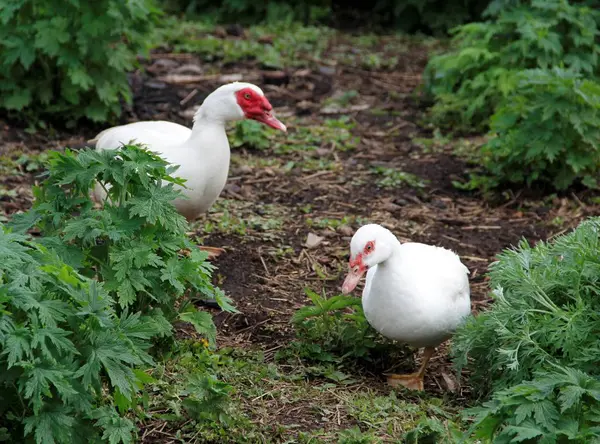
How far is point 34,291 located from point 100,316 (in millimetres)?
245

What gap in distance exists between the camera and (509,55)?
A: 7621 millimetres

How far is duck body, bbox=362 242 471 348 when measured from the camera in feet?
14.5

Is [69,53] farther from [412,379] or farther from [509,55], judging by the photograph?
[412,379]

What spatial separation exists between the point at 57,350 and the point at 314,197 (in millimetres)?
3685

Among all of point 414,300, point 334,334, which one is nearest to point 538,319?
point 414,300

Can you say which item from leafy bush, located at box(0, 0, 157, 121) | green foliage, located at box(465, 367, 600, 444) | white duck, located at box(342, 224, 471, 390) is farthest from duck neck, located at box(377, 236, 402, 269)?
leafy bush, located at box(0, 0, 157, 121)

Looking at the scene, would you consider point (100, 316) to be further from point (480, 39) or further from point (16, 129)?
point (480, 39)

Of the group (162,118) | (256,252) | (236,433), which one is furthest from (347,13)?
(236,433)

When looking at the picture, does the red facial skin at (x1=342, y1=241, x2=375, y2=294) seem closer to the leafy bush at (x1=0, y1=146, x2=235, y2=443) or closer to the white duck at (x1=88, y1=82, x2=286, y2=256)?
the leafy bush at (x1=0, y1=146, x2=235, y2=443)

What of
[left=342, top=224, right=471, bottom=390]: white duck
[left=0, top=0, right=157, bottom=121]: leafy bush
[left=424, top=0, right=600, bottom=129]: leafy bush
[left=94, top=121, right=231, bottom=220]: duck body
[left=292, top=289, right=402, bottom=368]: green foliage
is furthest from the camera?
[left=424, top=0, right=600, bottom=129]: leafy bush

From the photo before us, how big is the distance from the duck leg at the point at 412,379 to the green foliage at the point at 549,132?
7.96ft

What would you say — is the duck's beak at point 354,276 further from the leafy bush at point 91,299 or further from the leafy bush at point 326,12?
the leafy bush at point 326,12

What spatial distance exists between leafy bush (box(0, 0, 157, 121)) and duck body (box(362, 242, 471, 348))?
342 centimetres

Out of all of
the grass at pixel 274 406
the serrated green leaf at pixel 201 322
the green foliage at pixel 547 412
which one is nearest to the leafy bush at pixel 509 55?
the grass at pixel 274 406
